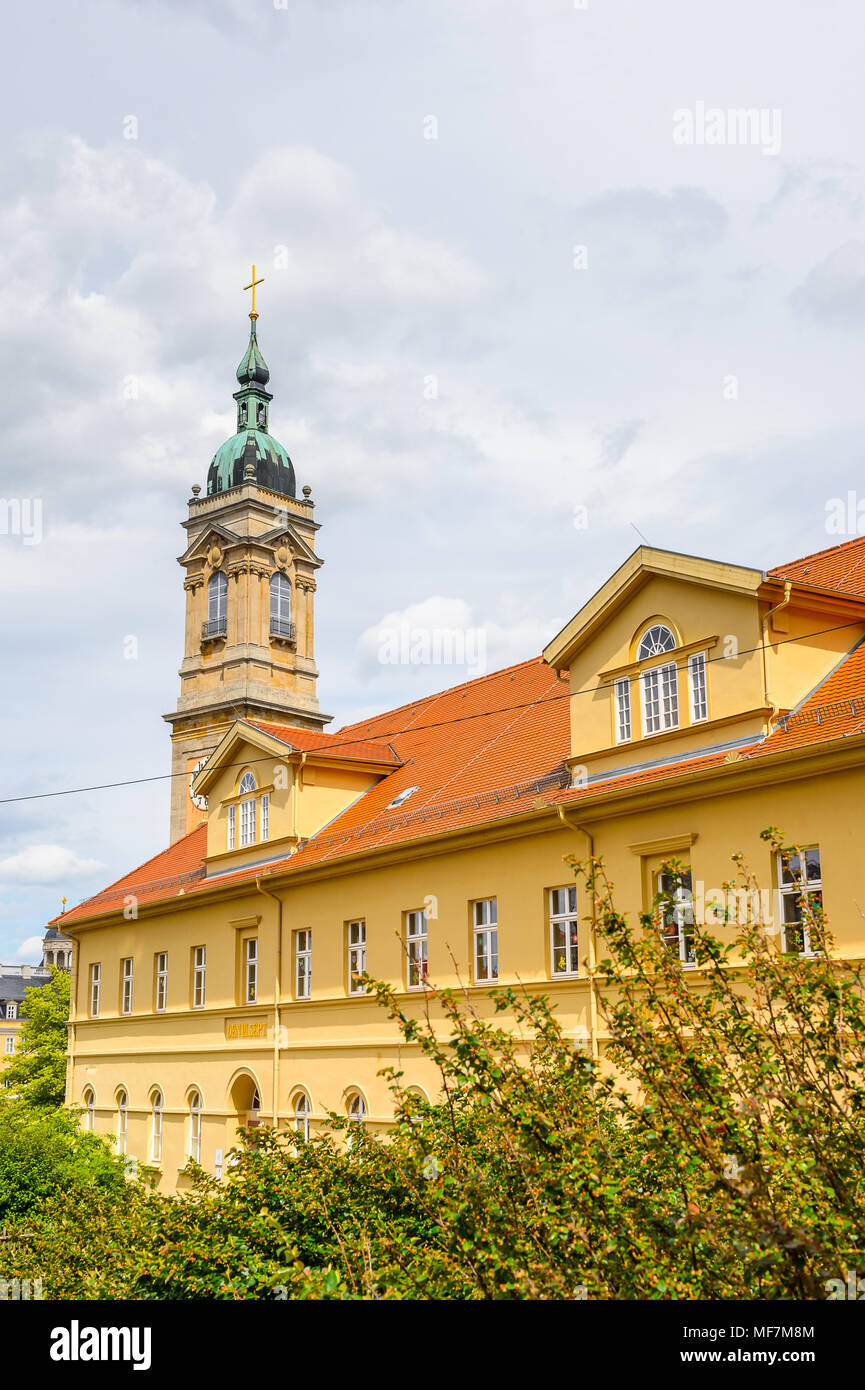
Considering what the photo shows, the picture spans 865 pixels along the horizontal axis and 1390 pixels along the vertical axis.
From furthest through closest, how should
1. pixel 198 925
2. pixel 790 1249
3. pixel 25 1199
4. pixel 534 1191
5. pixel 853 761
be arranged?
1. pixel 198 925
2. pixel 25 1199
3. pixel 853 761
4. pixel 534 1191
5. pixel 790 1249

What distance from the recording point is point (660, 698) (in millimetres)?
20469

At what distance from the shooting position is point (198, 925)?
32219 mm

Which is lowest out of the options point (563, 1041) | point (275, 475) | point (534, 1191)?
point (534, 1191)

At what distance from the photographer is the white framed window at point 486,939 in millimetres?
22656

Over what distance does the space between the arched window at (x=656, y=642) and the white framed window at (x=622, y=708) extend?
535mm

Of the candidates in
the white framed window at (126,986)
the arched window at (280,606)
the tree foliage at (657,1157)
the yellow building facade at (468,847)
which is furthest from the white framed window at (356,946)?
the arched window at (280,606)

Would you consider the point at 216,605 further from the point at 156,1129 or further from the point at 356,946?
the point at 356,946

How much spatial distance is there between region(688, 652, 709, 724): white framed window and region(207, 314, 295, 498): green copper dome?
1873 inches

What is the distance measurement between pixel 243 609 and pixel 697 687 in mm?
44581

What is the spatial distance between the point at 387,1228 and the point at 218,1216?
2731 mm

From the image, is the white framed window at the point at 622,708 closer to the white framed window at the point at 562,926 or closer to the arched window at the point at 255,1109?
the white framed window at the point at 562,926

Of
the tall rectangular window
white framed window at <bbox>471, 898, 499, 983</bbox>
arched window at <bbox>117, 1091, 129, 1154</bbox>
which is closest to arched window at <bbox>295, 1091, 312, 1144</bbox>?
the tall rectangular window
